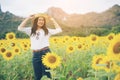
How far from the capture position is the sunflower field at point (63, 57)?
3781 mm

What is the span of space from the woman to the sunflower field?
0.19 ft

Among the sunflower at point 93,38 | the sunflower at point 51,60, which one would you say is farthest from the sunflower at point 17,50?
the sunflower at point 93,38

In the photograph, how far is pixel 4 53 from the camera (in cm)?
409

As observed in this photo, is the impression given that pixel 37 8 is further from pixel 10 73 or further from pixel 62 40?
pixel 10 73

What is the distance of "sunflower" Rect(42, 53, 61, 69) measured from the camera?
3.80 metres

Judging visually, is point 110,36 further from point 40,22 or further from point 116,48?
point 40,22

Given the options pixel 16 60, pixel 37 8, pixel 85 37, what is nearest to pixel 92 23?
pixel 85 37

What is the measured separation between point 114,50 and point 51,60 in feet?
2.21

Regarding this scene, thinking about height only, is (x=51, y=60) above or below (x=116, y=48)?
below

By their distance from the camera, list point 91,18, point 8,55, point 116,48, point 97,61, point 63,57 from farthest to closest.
Answer: 1. point 8,55
2. point 91,18
3. point 63,57
4. point 97,61
5. point 116,48

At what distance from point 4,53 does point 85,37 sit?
0.86 meters

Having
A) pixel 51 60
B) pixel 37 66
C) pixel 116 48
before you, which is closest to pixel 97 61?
pixel 116 48

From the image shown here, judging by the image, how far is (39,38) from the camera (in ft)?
12.8

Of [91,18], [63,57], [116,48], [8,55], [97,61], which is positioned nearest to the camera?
[116,48]
